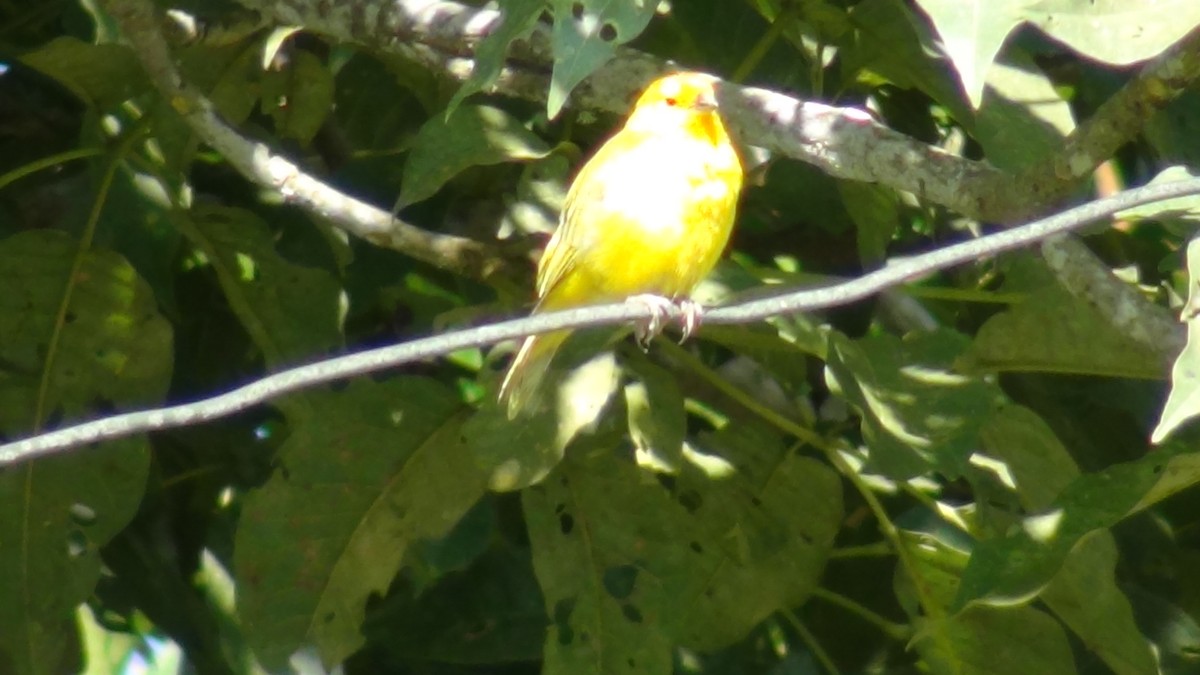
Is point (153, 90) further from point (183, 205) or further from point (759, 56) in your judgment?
point (759, 56)

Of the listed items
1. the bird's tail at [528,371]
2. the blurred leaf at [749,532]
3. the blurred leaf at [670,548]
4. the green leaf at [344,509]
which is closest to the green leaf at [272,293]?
the green leaf at [344,509]

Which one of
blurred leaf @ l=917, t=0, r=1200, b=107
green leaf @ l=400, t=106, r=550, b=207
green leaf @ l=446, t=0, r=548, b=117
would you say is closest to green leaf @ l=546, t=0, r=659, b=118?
green leaf @ l=446, t=0, r=548, b=117

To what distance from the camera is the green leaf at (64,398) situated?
9.92 feet

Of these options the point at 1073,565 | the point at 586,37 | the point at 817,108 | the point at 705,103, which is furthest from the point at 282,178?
the point at 1073,565

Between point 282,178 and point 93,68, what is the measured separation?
425mm

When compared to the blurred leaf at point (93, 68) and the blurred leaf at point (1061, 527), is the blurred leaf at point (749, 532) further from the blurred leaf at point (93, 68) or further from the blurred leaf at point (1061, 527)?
the blurred leaf at point (93, 68)

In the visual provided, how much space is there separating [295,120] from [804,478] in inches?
50.0

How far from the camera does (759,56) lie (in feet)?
10.1

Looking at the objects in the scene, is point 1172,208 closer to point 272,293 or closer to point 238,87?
point 272,293

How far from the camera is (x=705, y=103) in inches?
125

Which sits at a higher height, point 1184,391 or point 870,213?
point 1184,391

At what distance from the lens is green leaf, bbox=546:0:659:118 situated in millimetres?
1960

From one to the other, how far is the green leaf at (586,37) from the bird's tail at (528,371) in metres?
0.87

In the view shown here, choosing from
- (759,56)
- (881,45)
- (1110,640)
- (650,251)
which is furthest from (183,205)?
(1110,640)
